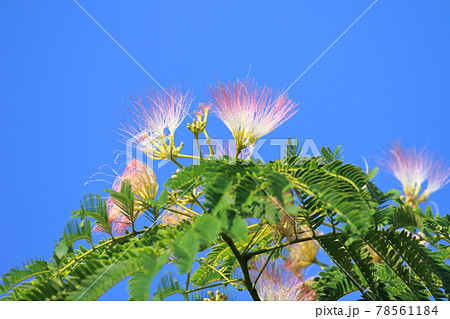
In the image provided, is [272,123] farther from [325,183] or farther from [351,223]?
[351,223]

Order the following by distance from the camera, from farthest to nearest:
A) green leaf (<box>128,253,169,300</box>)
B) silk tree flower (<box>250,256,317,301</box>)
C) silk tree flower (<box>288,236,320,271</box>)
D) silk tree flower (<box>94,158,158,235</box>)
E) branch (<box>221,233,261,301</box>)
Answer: silk tree flower (<box>288,236,320,271</box>) < silk tree flower (<box>250,256,317,301</box>) < silk tree flower (<box>94,158,158,235</box>) < branch (<box>221,233,261,301</box>) < green leaf (<box>128,253,169,300</box>)

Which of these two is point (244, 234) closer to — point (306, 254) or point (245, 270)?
point (245, 270)

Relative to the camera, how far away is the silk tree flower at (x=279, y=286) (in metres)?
2.77

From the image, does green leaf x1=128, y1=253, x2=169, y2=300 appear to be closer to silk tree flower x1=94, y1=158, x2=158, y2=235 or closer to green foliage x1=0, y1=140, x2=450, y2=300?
green foliage x1=0, y1=140, x2=450, y2=300

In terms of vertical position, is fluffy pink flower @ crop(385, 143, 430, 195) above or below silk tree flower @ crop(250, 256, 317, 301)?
above

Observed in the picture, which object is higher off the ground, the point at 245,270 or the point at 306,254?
the point at 306,254

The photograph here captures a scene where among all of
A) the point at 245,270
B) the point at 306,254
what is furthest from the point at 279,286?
the point at 306,254

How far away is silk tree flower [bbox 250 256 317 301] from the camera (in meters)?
2.77

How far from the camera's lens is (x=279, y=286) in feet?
9.30

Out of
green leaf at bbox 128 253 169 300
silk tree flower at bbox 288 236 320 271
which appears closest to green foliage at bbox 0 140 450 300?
green leaf at bbox 128 253 169 300

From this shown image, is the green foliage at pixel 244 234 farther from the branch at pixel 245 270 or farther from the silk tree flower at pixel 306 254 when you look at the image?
the silk tree flower at pixel 306 254

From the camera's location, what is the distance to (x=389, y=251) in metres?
2.32

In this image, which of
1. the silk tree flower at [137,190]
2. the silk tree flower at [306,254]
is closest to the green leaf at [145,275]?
the silk tree flower at [137,190]

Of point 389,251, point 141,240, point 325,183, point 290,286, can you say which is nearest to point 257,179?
point 325,183
